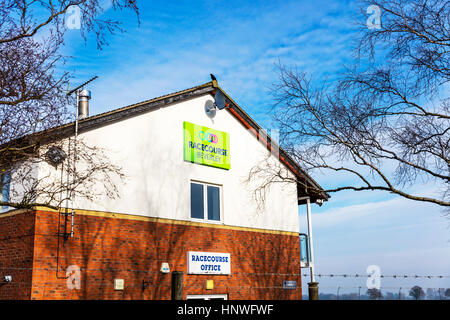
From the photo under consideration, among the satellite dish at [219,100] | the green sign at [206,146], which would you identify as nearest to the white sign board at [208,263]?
the green sign at [206,146]

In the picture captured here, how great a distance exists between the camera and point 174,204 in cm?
1664

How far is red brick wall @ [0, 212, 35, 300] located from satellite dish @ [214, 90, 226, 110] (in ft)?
27.0

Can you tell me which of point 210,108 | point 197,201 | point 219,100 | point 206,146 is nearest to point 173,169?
point 197,201

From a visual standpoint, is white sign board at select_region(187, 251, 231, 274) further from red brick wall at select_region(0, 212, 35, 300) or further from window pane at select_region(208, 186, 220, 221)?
red brick wall at select_region(0, 212, 35, 300)

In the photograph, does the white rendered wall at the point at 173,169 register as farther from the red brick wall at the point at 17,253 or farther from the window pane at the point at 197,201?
the red brick wall at the point at 17,253

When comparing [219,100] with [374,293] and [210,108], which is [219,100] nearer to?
[210,108]

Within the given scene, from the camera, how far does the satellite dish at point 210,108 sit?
18.8m

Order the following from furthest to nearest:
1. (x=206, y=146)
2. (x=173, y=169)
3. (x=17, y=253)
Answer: (x=206, y=146) → (x=173, y=169) → (x=17, y=253)

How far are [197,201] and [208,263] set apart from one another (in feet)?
7.06

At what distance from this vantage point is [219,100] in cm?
1902

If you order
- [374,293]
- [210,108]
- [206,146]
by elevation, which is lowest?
[374,293]

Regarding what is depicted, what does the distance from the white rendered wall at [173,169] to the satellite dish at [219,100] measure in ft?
1.03
